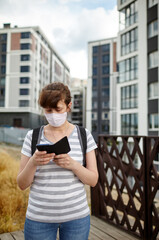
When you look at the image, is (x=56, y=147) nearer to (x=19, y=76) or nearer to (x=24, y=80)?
(x=24, y=80)

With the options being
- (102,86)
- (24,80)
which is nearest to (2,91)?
(24,80)

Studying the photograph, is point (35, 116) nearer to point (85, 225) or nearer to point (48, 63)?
point (48, 63)

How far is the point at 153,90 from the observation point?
19000mm

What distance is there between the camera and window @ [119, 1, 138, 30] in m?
21.0

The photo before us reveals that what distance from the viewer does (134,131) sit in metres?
21.0

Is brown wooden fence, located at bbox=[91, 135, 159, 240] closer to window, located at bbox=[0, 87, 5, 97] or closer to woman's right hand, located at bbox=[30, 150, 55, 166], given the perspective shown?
woman's right hand, located at bbox=[30, 150, 55, 166]

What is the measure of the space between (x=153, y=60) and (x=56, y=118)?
19.4m

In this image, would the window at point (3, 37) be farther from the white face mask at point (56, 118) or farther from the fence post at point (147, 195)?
the white face mask at point (56, 118)

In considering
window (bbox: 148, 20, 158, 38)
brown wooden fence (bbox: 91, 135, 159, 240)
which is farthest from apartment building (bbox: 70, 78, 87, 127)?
brown wooden fence (bbox: 91, 135, 159, 240)

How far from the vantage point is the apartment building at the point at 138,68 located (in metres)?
18.8

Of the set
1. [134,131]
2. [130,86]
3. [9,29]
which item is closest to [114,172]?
[134,131]

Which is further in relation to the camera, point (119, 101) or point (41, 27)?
point (41, 27)

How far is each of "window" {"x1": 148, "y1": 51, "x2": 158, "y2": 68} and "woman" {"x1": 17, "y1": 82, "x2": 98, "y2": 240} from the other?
1898cm

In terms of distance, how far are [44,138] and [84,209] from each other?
503 millimetres
